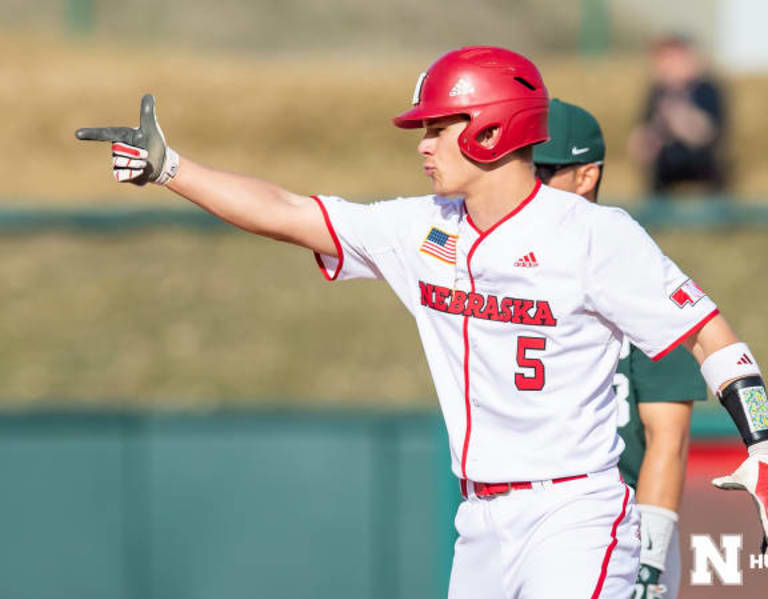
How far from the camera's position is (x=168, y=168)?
471 centimetres

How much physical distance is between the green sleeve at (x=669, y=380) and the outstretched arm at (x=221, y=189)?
1161 mm

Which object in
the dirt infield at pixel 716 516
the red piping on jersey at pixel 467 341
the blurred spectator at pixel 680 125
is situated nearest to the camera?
the red piping on jersey at pixel 467 341

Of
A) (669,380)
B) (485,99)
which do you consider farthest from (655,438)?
(485,99)

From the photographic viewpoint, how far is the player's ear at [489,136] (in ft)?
14.9

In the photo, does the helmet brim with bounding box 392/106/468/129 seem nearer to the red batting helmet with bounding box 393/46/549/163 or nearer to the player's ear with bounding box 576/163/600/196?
the red batting helmet with bounding box 393/46/549/163

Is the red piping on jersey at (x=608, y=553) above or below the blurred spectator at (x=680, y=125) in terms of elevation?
below

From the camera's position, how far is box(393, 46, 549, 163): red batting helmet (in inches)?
179

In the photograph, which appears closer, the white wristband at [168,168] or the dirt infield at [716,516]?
the white wristband at [168,168]

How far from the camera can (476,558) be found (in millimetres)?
4547

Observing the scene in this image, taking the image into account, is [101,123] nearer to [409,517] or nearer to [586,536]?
[409,517]

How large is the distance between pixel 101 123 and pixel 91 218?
90.1 inches

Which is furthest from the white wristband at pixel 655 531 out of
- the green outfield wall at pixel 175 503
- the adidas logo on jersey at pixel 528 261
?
the green outfield wall at pixel 175 503

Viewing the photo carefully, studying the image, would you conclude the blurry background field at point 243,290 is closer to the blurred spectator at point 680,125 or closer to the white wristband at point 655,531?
the blurred spectator at point 680,125

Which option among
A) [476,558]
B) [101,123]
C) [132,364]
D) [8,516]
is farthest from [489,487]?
[101,123]
